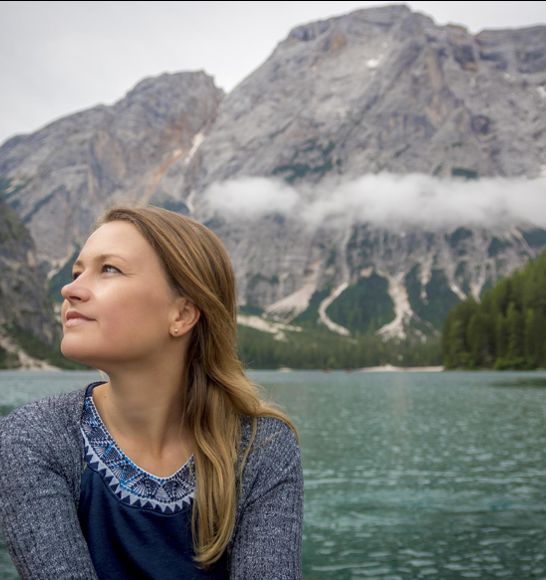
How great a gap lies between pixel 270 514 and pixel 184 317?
3.64ft

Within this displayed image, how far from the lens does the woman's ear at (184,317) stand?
3.56m

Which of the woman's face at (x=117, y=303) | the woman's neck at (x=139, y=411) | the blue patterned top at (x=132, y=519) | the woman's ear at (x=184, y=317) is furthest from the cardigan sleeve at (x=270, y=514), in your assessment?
the woman's face at (x=117, y=303)

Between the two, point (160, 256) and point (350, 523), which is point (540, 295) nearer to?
point (350, 523)

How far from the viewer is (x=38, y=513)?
9.96 feet

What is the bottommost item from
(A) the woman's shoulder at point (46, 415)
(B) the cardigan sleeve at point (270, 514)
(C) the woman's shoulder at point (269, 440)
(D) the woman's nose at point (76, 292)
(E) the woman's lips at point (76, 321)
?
(B) the cardigan sleeve at point (270, 514)

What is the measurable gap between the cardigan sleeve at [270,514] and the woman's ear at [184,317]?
0.69 metres

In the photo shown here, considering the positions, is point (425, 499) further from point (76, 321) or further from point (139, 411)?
point (76, 321)

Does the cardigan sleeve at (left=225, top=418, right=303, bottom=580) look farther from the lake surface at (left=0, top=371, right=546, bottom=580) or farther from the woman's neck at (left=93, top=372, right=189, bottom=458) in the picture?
the lake surface at (left=0, top=371, right=546, bottom=580)

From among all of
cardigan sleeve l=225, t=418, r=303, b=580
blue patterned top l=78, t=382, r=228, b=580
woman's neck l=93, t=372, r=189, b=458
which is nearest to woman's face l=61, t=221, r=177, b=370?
woman's neck l=93, t=372, r=189, b=458

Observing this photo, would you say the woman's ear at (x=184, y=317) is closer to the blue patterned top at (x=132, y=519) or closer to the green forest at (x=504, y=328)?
the blue patterned top at (x=132, y=519)

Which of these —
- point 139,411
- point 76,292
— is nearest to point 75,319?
point 76,292

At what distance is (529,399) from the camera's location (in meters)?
57.1

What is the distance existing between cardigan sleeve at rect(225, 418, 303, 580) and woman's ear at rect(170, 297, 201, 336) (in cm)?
69

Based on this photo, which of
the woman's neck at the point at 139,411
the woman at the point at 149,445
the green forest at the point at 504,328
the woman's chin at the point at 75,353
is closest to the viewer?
the woman at the point at 149,445
